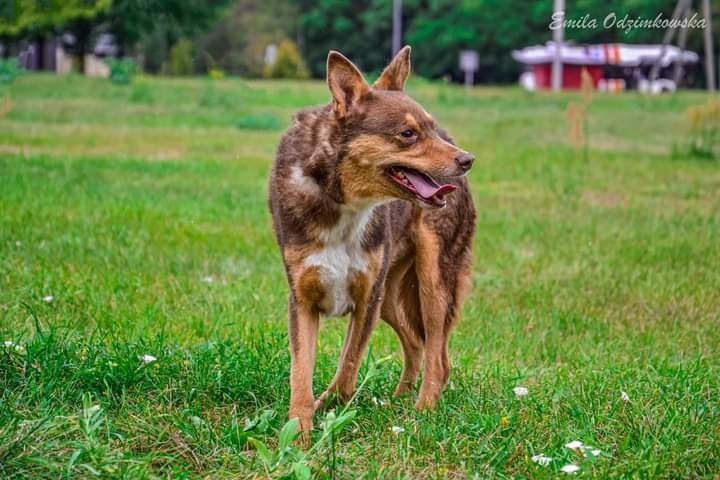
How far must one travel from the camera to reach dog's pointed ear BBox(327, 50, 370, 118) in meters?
4.83

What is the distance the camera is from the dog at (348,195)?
4785mm

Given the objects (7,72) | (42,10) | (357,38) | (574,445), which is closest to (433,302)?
(574,445)

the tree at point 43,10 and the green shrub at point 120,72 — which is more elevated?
the tree at point 43,10

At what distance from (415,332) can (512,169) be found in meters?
10.7

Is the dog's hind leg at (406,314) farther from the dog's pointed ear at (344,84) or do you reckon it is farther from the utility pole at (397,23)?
the utility pole at (397,23)

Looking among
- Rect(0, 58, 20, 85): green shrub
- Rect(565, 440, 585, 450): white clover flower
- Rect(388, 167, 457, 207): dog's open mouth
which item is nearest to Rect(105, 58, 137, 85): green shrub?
Rect(0, 58, 20, 85): green shrub

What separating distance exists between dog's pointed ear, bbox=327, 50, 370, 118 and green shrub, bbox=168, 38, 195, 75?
50.5 m

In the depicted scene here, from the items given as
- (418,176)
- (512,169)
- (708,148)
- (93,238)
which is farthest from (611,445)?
(708,148)

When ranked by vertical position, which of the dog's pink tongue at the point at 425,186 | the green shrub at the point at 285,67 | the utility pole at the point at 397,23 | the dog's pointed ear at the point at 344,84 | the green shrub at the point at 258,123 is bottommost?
the green shrub at the point at 258,123

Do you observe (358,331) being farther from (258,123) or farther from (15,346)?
(258,123)

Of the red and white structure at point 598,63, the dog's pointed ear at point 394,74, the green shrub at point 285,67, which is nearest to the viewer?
the dog's pointed ear at point 394,74

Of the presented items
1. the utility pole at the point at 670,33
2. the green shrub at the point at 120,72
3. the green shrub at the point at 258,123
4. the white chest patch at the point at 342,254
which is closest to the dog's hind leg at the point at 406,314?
the white chest patch at the point at 342,254

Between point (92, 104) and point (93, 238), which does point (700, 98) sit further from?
point (93, 238)

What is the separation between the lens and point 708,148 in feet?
61.3
